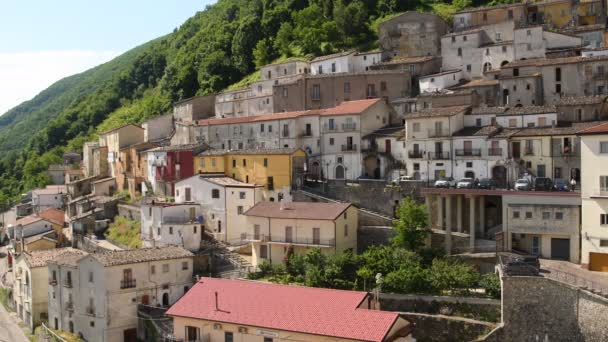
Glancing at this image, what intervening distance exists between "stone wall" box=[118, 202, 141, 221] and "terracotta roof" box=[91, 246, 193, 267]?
47.8 feet

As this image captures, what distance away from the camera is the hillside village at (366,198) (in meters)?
34.6

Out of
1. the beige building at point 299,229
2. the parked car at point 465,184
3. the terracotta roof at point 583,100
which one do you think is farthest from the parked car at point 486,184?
the terracotta roof at point 583,100

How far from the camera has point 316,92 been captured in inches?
2448

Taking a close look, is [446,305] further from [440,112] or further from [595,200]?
[440,112]

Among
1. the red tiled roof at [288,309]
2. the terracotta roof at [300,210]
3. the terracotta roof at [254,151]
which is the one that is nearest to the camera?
the red tiled roof at [288,309]

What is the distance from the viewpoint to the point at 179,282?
44.3 metres

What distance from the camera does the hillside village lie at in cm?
3462

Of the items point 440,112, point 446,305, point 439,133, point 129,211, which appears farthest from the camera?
point 129,211

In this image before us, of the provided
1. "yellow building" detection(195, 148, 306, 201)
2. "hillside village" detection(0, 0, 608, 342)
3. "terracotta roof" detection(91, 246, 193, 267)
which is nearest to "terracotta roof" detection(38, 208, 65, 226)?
"hillside village" detection(0, 0, 608, 342)

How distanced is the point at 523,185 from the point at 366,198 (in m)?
10.7

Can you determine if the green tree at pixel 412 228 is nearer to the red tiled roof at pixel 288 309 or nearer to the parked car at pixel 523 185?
the parked car at pixel 523 185

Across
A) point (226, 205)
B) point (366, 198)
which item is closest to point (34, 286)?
point (226, 205)

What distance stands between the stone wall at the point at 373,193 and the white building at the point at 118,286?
444 inches

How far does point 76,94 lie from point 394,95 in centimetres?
13411
